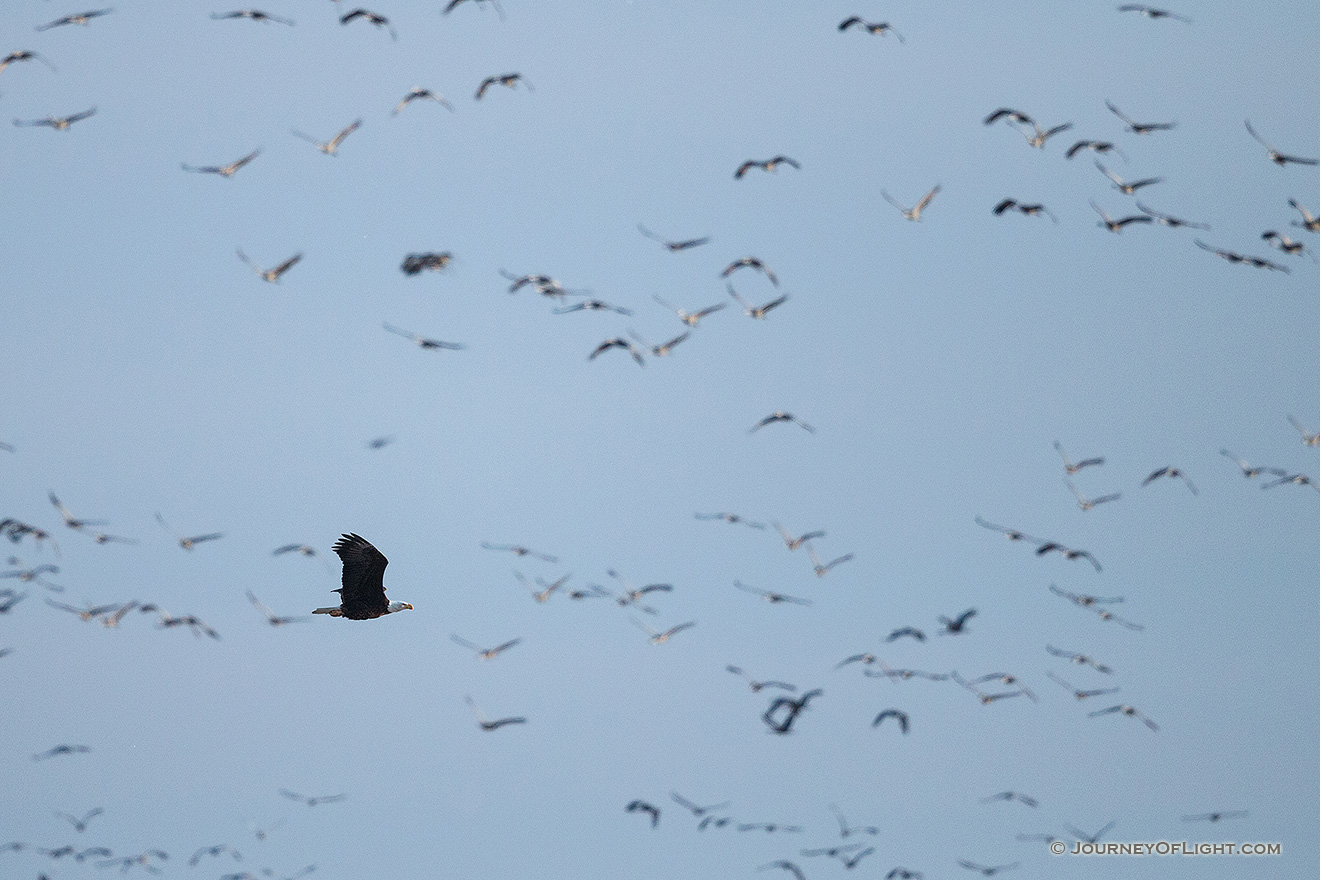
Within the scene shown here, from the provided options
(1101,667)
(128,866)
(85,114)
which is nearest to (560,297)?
(85,114)

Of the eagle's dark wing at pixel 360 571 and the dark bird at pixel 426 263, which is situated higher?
the dark bird at pixel 426 263

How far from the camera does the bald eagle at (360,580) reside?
4375cm

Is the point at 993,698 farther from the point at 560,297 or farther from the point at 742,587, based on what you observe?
the point at 560,297

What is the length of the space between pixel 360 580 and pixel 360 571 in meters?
0.28

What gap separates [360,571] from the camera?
4384 cm

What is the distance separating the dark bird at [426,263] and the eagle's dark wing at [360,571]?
984 cm

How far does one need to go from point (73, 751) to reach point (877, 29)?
37842 mm

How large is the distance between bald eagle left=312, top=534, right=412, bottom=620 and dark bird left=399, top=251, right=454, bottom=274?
9.86 metres

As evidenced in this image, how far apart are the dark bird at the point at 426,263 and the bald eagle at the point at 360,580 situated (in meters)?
9.86

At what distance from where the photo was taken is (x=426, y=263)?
51.4 m

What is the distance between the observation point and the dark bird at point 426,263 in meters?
51.1

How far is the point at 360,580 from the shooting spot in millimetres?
44031

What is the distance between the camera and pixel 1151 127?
175ft

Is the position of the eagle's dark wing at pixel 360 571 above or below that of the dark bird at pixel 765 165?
below
